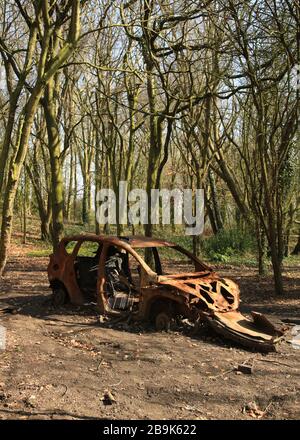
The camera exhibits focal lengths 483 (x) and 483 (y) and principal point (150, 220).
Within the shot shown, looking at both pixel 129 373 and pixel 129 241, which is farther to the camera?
pixel 129 241

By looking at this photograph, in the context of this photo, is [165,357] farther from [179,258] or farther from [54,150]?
[179,258]

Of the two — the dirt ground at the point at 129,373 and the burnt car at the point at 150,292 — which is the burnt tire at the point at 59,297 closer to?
the burnt car at the point at 150,292

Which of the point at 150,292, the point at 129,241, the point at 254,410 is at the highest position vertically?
the point at 129,241

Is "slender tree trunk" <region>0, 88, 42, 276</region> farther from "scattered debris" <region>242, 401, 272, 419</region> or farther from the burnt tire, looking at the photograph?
"scattered debris" <region>242, 401, 272, 419</region>

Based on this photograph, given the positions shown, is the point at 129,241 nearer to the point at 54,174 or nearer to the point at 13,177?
the point at 13,177

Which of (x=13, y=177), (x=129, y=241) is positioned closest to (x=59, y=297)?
(x=129, y=241)

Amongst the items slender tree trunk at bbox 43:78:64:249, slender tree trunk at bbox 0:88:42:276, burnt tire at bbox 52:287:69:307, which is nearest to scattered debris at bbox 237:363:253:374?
burnt tire at bbox 52:287:69:307

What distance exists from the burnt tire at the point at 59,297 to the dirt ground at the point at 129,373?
0.31 meters

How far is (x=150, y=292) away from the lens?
785cm

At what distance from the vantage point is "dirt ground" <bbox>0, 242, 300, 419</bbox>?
4773mm

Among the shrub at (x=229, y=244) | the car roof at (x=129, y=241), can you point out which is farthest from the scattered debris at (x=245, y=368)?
the shrub at (x=229, y=244)

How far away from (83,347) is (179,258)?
13939 millimetres

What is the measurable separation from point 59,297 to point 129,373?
3985mm
